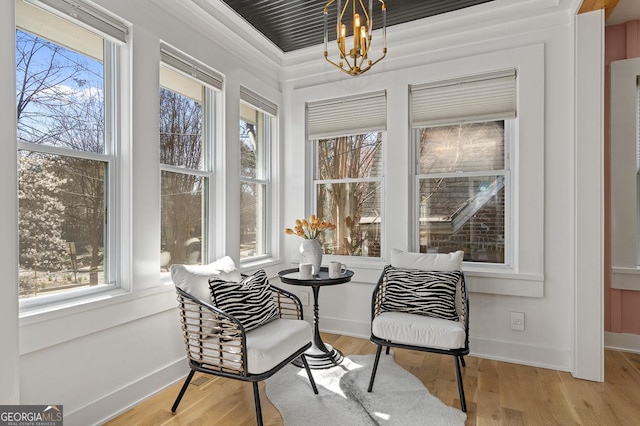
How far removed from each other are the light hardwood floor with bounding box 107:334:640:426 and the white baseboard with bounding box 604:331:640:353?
7.9 inches

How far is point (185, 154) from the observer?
2.73m

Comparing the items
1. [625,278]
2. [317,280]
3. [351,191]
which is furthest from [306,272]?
[625,278]

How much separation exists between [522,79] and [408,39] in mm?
1040

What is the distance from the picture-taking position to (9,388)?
1.40 meters

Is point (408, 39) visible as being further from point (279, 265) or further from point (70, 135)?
point (70, 135)

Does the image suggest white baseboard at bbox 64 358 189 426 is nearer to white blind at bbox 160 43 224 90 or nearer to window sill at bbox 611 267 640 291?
white blind at bbox 160 43 224 90

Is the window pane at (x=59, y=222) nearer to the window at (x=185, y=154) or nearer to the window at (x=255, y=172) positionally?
the window at (x=185, y=154)

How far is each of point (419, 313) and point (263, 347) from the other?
118 cm

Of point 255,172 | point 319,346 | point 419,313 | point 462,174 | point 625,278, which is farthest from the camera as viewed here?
point 255,172

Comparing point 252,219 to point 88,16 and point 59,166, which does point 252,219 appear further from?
point 88,16

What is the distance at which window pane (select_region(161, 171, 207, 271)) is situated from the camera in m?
2.54

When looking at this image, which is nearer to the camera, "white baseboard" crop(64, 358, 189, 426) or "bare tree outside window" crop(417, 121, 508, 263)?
"white baseboard" crop(64, 358, 189, 426)

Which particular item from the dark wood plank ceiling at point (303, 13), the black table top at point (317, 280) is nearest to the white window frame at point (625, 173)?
the dark wood plank ceiling at point (303, 13)

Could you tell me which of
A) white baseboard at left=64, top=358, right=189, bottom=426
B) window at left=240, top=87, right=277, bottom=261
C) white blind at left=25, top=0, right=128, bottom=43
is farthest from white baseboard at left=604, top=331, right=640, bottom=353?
white blind at left=25, top=0, right=128, bottom=43
